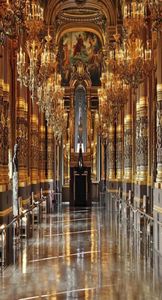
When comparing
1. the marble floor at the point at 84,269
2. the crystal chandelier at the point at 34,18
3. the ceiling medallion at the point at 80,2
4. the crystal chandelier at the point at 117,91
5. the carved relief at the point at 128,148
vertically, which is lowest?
the marble floor at the point at 84,269

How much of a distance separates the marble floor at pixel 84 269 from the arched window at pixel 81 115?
23.4m

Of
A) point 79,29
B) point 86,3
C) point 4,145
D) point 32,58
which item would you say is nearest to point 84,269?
point 4,145

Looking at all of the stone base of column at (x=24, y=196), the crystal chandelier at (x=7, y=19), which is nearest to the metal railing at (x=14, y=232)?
the stone base of column at (x=24, y=196)

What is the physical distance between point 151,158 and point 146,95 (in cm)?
264

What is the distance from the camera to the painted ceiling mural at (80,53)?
139 feet

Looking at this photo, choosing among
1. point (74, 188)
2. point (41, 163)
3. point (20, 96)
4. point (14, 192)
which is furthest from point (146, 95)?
point (74, 188)

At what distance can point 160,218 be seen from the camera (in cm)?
1441

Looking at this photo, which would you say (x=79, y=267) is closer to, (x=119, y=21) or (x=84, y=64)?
(x=119, y=21)

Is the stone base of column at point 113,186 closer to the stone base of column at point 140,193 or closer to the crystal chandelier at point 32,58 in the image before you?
the stone base of column at point 140,193

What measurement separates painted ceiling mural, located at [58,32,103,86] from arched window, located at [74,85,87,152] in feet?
3.91

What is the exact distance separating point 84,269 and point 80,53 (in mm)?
32963

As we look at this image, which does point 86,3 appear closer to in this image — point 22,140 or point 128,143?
point 128,143

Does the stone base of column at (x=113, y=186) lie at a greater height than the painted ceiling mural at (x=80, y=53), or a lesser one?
lesser

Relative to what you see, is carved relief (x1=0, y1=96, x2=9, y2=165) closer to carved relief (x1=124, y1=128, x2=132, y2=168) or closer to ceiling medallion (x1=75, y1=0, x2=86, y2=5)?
carved relief (x1=124, y1=128, x2=132, y2=168)
